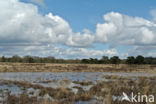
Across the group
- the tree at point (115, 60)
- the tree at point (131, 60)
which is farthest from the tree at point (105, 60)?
the tree at point (131, 60)

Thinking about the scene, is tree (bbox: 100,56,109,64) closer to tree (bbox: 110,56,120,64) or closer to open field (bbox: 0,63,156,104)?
tree (bbox: 110,56,120,64)

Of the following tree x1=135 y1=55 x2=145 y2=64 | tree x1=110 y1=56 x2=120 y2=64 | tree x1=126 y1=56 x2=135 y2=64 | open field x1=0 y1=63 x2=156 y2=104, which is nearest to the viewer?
open field x1=0 y1=63 x2=156 y2=104

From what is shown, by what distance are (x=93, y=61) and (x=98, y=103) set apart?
340 feet

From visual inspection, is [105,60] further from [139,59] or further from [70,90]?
[70,90]

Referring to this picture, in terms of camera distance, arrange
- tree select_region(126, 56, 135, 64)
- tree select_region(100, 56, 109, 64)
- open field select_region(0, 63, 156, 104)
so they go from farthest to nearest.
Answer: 1. tree select_region(100, 56, 109, 64)
2. tree select_region(126, 56, 135, 64)
3. open field select_region(0, 63, 156, 104)

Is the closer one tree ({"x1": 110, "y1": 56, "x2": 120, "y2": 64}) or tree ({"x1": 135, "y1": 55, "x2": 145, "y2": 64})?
tree ({"x1": 135, "y1": 55, "x2": 145, "y2": 64})

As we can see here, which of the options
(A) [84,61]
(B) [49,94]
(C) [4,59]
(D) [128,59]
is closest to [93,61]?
(A) [84,61]

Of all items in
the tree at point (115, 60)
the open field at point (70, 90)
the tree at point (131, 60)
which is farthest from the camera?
the tree at point (115, 60)

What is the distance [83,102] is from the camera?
11805 millimetres

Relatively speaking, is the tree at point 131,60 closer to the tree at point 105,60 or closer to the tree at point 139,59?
the tree at point 139,59

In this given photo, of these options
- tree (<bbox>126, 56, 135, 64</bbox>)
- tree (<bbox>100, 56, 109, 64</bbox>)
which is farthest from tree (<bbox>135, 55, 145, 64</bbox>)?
tree (<bbox>100, 56, 109, 64</bbox>)

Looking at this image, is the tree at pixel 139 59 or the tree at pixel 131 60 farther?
the tree at pixel 131 60

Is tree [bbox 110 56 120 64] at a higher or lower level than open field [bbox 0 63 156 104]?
higher

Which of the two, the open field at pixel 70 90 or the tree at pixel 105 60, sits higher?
the tree at pixel 105 60
